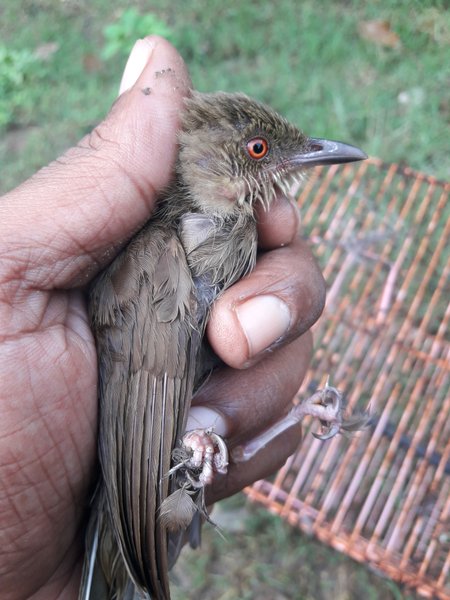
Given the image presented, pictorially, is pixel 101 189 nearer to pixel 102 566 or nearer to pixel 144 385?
pixel 144 385

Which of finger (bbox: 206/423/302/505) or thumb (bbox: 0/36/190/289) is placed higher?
thumb (bbox: 0/36/190/289)

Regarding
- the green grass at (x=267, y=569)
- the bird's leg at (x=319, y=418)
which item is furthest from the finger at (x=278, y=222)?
the green grass at (x=267, y=569)

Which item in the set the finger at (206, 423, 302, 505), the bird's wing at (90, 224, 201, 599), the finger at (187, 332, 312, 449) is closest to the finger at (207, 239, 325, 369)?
the bird's wing at (90, 224, 201, 599)

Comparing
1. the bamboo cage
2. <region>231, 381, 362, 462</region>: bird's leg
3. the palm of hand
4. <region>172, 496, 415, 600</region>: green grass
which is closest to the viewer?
the palm of hand

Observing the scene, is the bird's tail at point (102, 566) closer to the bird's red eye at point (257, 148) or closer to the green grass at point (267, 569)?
the green grass at point (267, 569)

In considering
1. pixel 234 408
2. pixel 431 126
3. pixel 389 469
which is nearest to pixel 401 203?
pixel 431 126

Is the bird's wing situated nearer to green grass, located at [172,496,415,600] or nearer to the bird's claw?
the bird's claw
